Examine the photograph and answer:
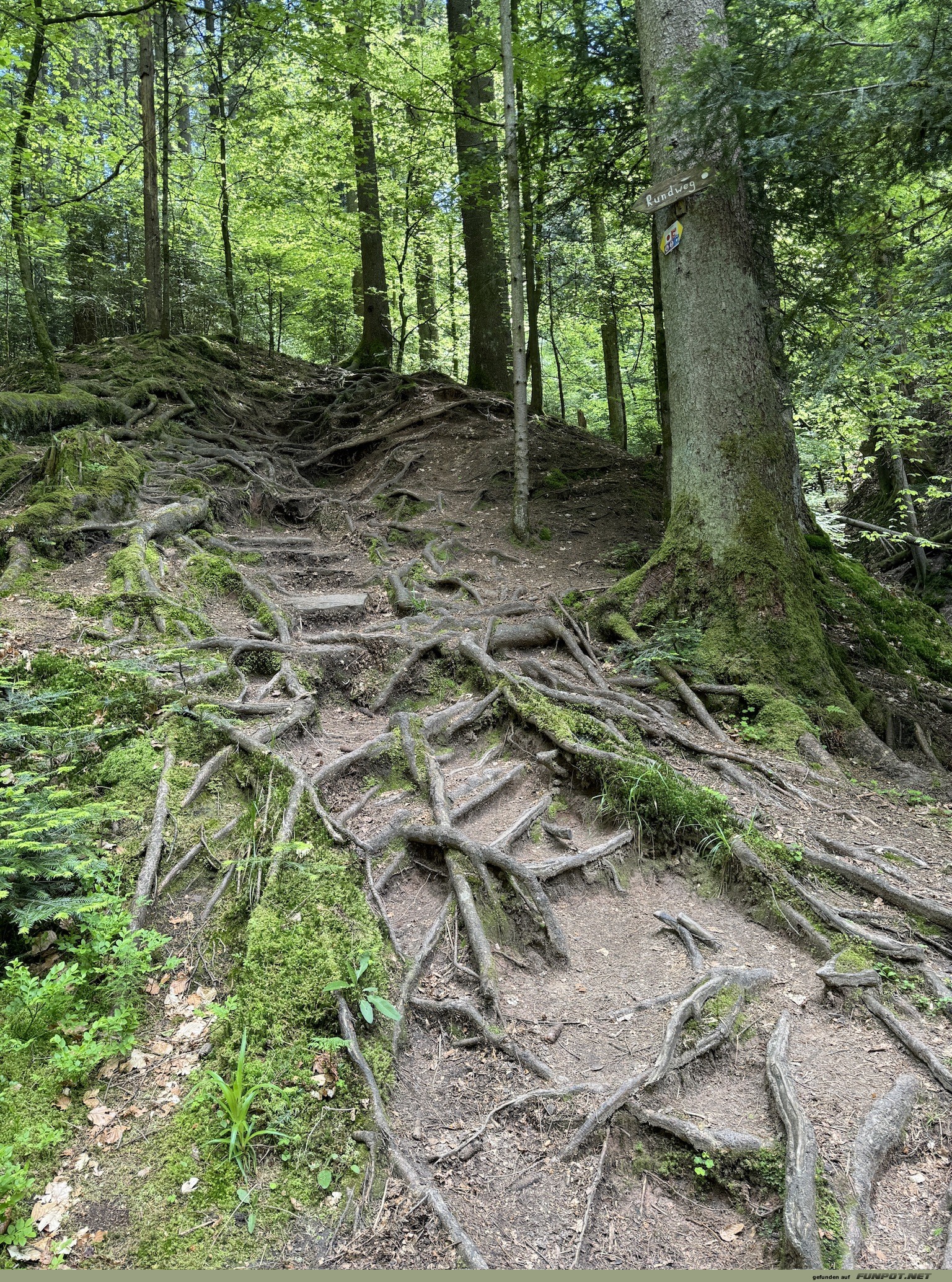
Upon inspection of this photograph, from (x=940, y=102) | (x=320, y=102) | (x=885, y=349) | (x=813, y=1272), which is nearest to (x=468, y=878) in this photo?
(x=813, y=1272)

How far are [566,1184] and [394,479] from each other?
9627 millimetres

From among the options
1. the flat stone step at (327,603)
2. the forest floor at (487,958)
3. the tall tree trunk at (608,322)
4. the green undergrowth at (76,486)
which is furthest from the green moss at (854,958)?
the tall tree trunk at (608,322)

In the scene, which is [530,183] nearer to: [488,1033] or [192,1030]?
[488,1033]

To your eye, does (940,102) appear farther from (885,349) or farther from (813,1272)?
(813,1272)

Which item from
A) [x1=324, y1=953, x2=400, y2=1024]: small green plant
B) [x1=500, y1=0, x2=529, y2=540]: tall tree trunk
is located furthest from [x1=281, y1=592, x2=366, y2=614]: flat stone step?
[x1=324, y1=953, x2=400, y2=1024]: small green plant

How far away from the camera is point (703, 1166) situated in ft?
8.60

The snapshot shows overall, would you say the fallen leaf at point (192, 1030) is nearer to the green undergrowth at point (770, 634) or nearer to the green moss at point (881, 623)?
the green undergrowth at point (770, 634)

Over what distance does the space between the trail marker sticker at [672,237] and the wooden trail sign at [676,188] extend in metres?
0.19

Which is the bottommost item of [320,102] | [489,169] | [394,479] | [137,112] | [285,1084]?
[285,1084]

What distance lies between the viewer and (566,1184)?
2646mm

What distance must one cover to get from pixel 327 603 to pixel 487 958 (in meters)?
4.43

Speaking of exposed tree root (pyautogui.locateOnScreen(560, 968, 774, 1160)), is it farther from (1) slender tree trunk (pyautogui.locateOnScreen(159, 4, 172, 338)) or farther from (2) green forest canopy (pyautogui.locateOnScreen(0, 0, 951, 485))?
(1) slender tree trunk (pyautogui.locateOnScreen(159, 4, 172, 338))

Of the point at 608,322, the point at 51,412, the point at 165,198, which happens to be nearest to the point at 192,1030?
the point at 51,412

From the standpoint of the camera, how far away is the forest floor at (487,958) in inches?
96.2
